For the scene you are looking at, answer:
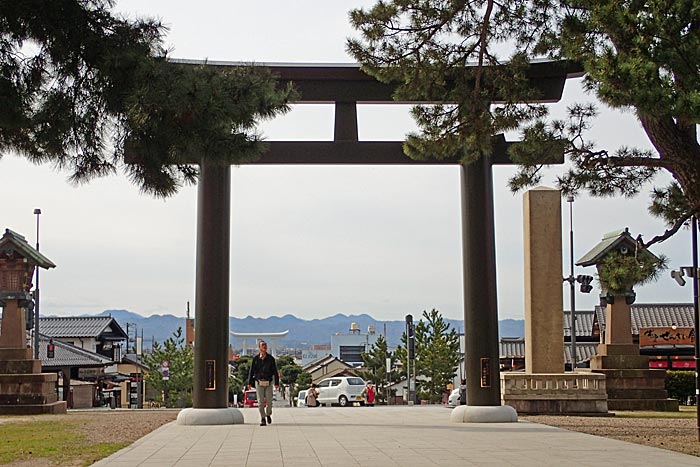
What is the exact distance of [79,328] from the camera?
5703 centimetres

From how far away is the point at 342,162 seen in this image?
60.2 feet

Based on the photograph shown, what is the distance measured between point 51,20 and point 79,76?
572 millimetres

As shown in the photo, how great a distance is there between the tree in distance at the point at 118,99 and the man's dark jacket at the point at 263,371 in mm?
8645

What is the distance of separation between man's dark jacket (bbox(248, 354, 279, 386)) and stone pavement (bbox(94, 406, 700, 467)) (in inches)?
35.3

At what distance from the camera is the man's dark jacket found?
17391 millimetres

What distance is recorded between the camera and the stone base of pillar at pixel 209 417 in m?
17.7

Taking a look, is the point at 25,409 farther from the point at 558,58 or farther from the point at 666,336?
the point at 666,336

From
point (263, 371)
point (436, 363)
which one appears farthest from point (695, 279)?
point (436, 363)

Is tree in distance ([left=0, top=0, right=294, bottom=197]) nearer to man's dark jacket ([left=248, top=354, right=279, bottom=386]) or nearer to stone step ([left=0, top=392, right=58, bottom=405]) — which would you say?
man's dark jacket ([left=248, top=354, right=279, bottom=386])

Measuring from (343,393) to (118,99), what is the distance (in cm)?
3413

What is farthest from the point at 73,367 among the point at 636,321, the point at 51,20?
the point at 51,20

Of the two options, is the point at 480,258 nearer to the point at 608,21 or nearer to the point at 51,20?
the point at 608,21

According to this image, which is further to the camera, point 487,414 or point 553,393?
point 553,393

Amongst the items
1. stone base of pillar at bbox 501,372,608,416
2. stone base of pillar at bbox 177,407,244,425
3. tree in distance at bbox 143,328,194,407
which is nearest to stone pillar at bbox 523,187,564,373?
stone base of pillar at bbox 501,372,608,416
